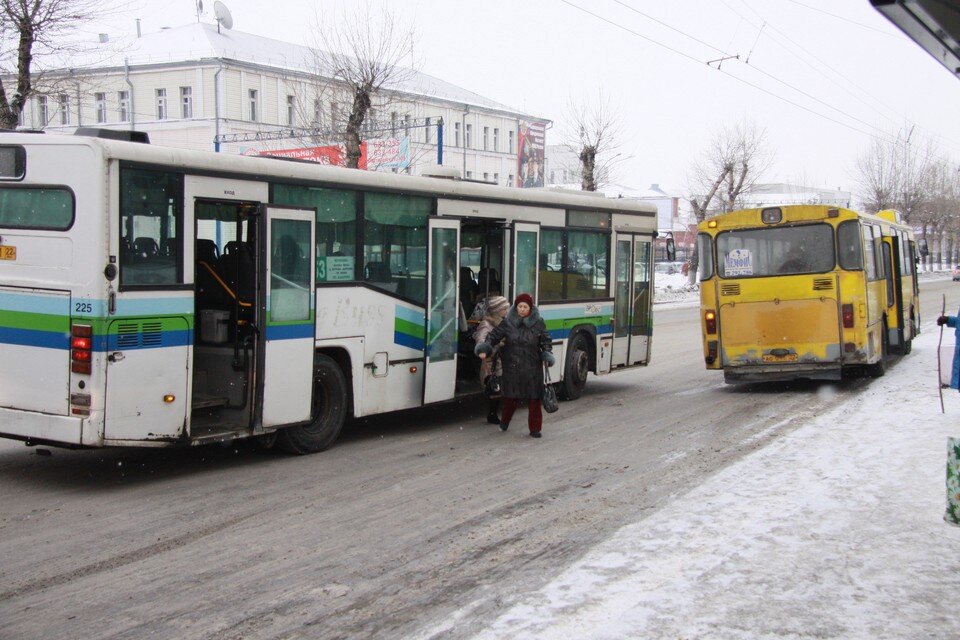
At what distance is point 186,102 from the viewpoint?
55406 millimetres

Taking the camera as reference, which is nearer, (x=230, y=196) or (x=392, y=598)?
(x=392, y=598)

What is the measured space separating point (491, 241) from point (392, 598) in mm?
7569

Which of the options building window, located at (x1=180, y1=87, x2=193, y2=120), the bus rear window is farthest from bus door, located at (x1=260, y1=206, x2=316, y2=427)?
building window, located at (x1=180, y1=87, x2=193, y2=120)

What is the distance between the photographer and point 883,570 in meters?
5.99

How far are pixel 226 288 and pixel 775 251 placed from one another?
8.97 m

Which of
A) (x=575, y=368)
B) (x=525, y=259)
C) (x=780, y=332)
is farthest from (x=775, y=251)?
(x=525, y=259)

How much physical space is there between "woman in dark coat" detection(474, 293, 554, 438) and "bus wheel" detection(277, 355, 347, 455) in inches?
67.5

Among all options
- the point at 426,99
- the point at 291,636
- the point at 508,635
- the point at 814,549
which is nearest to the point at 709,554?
the point at 814,549

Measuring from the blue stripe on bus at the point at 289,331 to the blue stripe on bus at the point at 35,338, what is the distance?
1823 millimetres

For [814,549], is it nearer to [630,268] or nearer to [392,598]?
[392,598]

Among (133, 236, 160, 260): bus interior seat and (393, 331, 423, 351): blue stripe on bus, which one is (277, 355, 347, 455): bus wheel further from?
(133, 236, 160, 260): bus interior seat

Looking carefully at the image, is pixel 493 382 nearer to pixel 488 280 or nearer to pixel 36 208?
pixel 488 280

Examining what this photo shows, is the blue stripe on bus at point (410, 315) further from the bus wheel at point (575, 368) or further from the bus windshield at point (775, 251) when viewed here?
the bus windshield at point (775, 251)

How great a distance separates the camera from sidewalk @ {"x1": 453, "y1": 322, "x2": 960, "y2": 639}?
5113 millimetres
